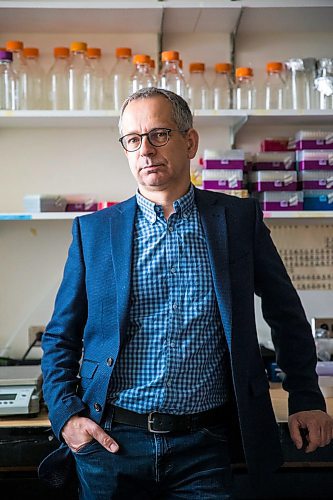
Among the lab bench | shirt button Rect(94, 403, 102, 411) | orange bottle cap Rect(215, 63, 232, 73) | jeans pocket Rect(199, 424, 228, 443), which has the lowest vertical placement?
the lab bench

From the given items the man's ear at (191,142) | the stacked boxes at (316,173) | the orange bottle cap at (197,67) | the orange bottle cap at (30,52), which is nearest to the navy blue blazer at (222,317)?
the man's ear at (191,142)

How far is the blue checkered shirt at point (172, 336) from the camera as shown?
1.58 metres

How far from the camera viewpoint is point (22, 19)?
8.41 feet

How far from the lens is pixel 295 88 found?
104 inches

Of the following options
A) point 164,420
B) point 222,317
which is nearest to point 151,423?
point 164,420

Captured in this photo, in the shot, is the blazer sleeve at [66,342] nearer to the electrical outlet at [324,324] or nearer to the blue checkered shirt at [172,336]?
the blue checkered shirt at [172,336]

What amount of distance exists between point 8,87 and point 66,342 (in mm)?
1217

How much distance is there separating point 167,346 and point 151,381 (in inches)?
3.4

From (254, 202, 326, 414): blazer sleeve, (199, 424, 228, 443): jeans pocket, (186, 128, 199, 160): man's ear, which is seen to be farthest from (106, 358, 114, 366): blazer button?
(186, 128, 199, 160): man's ear

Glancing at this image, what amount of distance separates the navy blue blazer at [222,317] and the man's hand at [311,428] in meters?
0.02

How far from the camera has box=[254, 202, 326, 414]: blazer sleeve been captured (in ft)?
5.57

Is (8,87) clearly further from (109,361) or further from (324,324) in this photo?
(324,324)

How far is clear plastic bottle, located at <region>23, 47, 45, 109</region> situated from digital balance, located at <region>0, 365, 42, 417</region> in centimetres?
102

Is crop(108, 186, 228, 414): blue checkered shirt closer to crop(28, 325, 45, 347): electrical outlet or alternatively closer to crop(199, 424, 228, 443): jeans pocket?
crop(199, 424, 228, 443): jeans pocket
